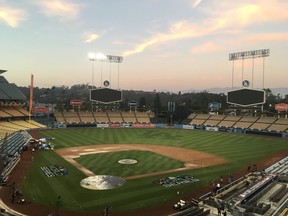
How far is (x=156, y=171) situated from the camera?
40375mm

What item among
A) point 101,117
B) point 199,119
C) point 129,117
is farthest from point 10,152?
point 199,119

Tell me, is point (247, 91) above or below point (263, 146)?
above

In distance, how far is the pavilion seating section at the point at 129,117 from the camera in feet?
351

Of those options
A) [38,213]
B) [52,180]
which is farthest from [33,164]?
[38,213]

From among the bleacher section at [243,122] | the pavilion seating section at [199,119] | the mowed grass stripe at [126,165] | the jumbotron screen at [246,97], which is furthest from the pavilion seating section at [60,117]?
the jumbotron screen at [246,97]

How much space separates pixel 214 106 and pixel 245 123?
1642 cm

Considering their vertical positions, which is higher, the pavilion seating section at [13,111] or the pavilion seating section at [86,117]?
the pavilion seating section at [13,111]

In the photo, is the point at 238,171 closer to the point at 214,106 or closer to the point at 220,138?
the point at 220,138

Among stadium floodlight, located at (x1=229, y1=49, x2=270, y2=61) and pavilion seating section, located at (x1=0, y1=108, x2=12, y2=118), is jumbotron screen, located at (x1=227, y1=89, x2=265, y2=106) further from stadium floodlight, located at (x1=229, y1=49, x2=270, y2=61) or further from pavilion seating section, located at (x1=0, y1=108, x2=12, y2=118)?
pavilion seating section, located at (x1=0, y1=108, x2=12, y2=118)

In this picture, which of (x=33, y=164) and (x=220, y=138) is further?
(x=220, y=138)

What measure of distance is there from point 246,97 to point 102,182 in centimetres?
6608

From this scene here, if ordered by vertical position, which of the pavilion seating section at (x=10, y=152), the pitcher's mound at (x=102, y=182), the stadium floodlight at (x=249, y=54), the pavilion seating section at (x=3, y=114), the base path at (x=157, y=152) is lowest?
the base path at (x=157, y=152)

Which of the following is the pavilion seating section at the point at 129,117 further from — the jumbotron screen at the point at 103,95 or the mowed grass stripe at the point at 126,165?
the mowed grass stripe at the point at 126,165

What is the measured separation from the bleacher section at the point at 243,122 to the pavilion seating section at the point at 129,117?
21.9m
